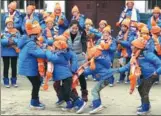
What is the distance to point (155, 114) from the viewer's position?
8.24 metres

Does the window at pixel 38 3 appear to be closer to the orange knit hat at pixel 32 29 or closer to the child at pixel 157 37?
the child at pixel 157 37

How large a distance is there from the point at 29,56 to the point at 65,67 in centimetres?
67

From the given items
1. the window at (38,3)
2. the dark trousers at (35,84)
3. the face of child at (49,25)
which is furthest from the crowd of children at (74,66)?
the window at (38,3)

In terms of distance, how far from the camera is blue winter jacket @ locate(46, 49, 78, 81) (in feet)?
27.2

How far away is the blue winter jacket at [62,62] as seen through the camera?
8297 millimetres

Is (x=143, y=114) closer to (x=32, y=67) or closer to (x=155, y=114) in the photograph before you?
(x=155, y=114)

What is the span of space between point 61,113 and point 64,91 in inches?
15.3

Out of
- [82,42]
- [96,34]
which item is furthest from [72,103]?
[96,34]

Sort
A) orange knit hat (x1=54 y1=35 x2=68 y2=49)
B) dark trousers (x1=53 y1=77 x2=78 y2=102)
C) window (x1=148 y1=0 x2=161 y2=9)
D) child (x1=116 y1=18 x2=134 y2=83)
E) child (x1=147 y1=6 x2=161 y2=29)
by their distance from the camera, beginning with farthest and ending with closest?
window (x1=148 y1=0 x2=161 y2=9) → child (x1=147 y1=6 x2=161 y2=29) → child (x1=116 y1=18 x2=134 y2=83) → dark trousers (x1=53 y1=77 x2=78 y2=102) → orange knit hat (x1=54 y1=35 x2=68 y2=49)

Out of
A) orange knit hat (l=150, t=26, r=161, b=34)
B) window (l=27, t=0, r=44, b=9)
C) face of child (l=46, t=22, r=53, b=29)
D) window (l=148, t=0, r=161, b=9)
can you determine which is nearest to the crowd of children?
orange knit hat (l=150, t=26, r=161, b=34)

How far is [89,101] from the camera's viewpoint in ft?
30.1

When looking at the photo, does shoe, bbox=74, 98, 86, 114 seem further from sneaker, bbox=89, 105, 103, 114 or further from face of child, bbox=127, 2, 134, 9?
face of child, bbox=127, 2, 134, 9

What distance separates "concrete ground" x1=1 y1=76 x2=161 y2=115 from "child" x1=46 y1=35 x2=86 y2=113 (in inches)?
9.4

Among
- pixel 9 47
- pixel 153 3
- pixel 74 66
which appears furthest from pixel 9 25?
pixel 153 3
